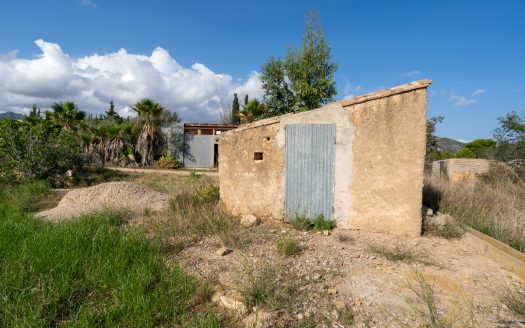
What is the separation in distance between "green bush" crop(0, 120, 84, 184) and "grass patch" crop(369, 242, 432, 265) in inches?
474

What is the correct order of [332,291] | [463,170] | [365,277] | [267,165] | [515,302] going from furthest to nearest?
[463,170] → [267,165] → [365,277] → [332,291] → [515,302]

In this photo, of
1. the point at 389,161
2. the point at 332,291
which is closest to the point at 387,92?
the point at 389,161

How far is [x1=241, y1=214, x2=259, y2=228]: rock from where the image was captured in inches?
227

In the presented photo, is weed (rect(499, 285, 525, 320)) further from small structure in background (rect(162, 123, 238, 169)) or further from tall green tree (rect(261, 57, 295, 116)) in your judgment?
small structure in background (rect(162, 123, 238, 169))

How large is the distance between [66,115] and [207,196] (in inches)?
734

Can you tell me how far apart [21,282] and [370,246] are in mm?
4802

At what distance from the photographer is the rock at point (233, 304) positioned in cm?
298

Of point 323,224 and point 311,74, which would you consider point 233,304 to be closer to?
point 323,224

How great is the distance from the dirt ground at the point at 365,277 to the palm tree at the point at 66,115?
20302 mm

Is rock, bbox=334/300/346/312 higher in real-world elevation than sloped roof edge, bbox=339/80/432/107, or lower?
lower

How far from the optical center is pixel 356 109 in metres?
5.56

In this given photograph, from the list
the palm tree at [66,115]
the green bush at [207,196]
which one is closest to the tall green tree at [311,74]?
the green bush at [207,196]

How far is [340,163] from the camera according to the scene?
5.67 metres

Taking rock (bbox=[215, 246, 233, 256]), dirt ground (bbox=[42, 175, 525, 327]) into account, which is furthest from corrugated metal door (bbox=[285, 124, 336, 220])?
rock (bbox=[215, 246, 233, 256])
